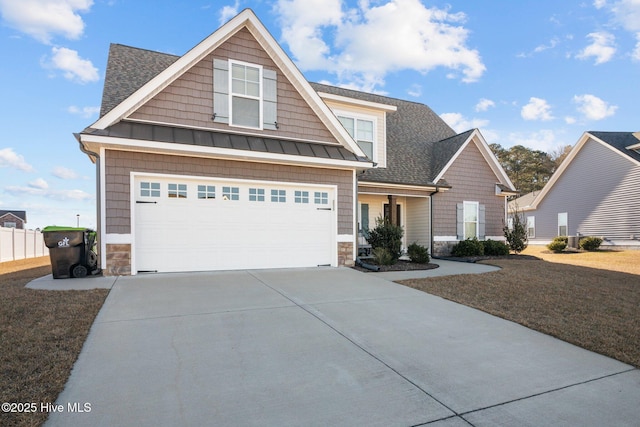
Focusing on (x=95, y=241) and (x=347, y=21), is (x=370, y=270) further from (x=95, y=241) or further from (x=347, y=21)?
(x=347, y=21)

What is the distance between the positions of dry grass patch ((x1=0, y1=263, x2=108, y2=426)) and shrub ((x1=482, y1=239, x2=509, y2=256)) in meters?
13.4

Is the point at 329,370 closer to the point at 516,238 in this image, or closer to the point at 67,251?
the point at 67,251

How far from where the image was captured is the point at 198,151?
27.4 ft

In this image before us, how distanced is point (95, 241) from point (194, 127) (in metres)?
3.94

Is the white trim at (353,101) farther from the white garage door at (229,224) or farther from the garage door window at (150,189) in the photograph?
the garage door window at (150,189)

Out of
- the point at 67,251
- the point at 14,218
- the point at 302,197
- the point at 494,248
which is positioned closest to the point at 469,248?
the point at 494,248

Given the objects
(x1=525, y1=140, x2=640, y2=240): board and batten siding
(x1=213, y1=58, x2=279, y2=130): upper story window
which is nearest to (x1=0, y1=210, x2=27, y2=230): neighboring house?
(x1=213, y1=58, x2=279, y2=130): upper story window

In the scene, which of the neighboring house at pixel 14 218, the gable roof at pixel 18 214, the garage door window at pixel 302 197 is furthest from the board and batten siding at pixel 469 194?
the gable roof at pixel 18 214

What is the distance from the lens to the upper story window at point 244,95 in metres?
9.32

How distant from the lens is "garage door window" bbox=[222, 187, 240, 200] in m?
9.15

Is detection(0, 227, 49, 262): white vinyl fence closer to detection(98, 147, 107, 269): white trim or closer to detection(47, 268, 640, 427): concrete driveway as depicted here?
detection(98, 147, 107, 269): white trim

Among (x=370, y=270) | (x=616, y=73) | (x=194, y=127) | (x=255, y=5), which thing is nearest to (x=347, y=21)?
(x=255, y=5)

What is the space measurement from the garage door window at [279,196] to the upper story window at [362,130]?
437 centimetres

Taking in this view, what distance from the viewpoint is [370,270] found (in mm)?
9797
